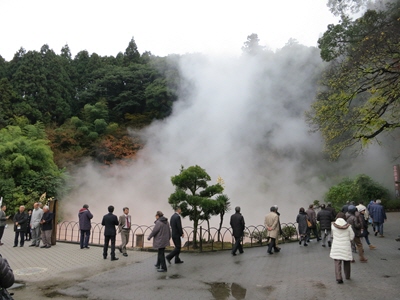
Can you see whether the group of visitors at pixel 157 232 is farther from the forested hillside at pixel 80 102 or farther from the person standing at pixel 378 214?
the forested hillside at pixel 80 102

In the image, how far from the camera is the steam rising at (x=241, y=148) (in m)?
21.3

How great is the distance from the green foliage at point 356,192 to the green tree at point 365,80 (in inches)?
184

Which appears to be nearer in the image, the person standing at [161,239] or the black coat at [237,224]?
the person standing at [161,239]

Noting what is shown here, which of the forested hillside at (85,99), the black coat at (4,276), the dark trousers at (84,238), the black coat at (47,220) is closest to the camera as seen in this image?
the black coat at (4,276)

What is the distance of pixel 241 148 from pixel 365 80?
15123 mm

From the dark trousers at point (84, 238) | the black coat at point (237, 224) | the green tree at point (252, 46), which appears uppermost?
the green tree at point (252, 46)

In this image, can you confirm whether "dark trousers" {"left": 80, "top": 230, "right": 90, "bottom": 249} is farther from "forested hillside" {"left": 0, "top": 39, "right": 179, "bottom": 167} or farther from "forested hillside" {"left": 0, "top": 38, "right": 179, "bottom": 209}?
"forested hillside" {"left": 0, "top": 39, "right": 179, "bottom": 167}

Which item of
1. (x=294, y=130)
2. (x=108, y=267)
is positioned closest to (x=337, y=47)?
(x=294, y=130)

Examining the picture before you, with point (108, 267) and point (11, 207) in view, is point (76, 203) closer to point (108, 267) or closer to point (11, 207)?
point (11, 207)

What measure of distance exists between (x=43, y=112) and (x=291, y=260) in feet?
94.7

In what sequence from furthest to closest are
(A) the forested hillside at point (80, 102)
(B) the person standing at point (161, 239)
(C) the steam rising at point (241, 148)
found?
(A) the forested hillside at point (80, 102) → (C) the steam rising at point (241, 148) → (B) the person standing at point (161, 239)

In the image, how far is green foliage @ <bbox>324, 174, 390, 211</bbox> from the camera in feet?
56.4

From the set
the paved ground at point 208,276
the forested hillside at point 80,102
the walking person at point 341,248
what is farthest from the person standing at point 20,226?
the walking person at point 341,248

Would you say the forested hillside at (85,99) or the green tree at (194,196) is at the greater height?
the forested hillside at (85,99)
